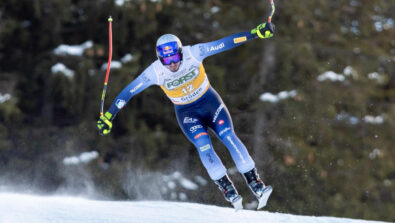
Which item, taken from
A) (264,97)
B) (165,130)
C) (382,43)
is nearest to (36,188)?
(165,130)

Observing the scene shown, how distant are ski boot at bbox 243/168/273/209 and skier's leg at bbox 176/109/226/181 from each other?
0.28 m

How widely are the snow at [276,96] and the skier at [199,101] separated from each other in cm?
589

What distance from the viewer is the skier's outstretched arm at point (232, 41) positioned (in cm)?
534

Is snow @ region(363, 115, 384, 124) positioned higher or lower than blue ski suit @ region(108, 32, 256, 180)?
lower

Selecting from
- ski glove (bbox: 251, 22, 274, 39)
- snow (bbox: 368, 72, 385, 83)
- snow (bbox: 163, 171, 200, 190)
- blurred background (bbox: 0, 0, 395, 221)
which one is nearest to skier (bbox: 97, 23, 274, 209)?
ski glove (bbox: 251, 22, 274, 39)

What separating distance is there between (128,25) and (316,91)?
15.3 feet

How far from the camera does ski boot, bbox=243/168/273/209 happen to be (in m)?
5.44

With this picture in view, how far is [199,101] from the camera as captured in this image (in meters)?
5.89

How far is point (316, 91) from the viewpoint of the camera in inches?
481

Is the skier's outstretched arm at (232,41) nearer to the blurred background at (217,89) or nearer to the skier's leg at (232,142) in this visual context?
the skier's leg at (232,142)

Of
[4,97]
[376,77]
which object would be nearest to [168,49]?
[4,97]

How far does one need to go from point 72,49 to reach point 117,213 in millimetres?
7212

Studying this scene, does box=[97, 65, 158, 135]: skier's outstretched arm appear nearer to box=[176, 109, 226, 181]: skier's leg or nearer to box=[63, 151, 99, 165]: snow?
box=[176, 109, 226, 181]: skier's leg

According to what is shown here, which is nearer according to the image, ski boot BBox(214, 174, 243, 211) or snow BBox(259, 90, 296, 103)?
ski boot BBox(214, 174, 243, 211)
